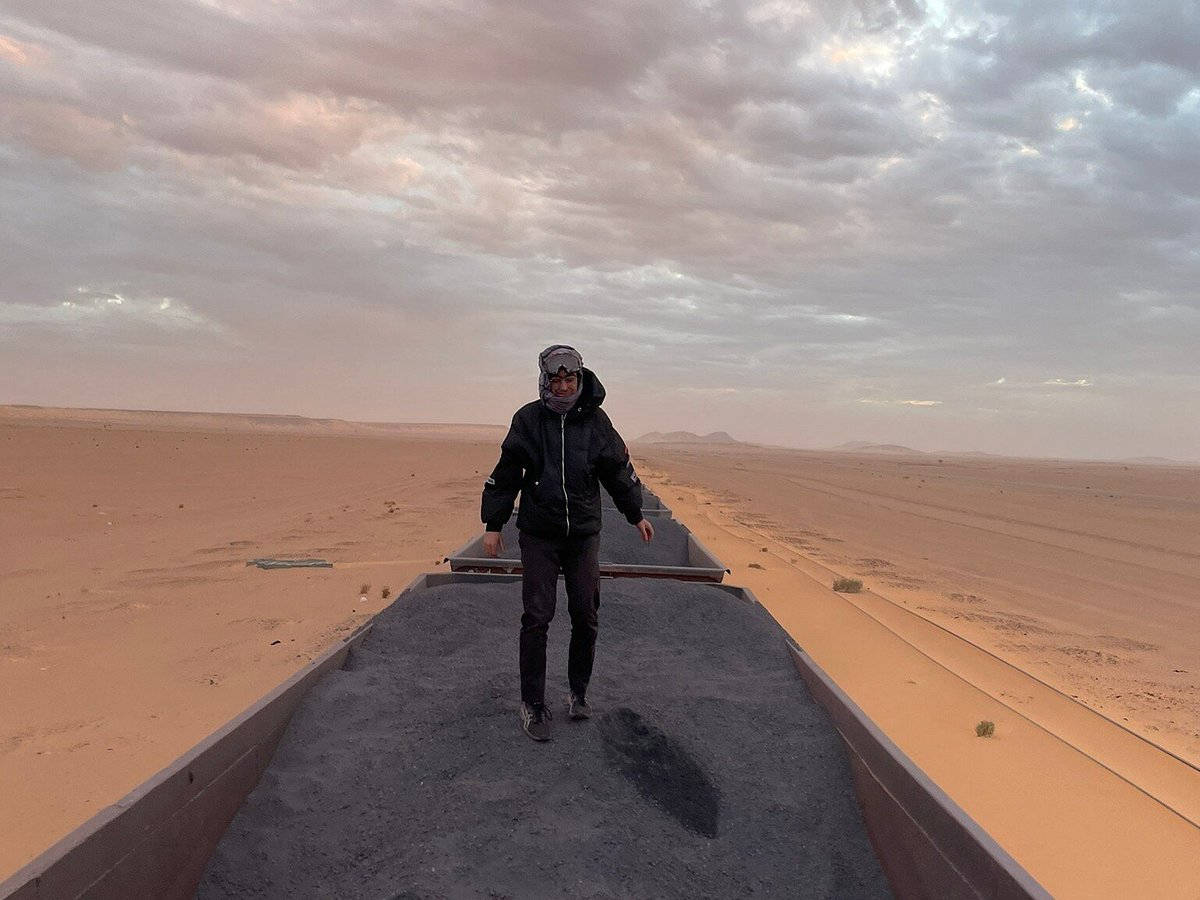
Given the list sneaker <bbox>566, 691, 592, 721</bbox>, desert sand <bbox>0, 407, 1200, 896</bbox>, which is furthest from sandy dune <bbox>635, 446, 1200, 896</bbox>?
sneaker <bbox>566, 691, 592, 721</bbox>

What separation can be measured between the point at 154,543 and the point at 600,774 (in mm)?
11847

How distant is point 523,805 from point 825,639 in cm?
513

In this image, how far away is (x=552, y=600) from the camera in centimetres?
417

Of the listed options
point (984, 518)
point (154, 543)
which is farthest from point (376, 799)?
point (984, 518)

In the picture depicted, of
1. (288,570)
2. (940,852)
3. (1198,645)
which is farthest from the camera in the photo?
(288,570)

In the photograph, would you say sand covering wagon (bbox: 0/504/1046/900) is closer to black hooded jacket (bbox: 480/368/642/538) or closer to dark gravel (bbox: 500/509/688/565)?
black hooded jacket (bbox: 480/368/642/538)

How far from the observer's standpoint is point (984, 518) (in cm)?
2327

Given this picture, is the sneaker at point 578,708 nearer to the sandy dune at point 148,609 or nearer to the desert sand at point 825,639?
the desert sand at point 825,639

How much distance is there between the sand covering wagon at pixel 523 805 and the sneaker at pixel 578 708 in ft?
0.22

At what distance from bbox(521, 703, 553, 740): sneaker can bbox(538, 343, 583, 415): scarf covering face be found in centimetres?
152

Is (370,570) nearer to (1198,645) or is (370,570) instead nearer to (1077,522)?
(1198,645)

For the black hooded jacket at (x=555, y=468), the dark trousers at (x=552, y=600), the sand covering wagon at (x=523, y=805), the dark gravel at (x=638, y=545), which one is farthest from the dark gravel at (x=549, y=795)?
the dark gravel at (x=638, y=545)

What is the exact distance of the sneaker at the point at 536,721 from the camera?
3.94 m

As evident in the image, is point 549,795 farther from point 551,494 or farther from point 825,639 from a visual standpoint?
point 825,639
